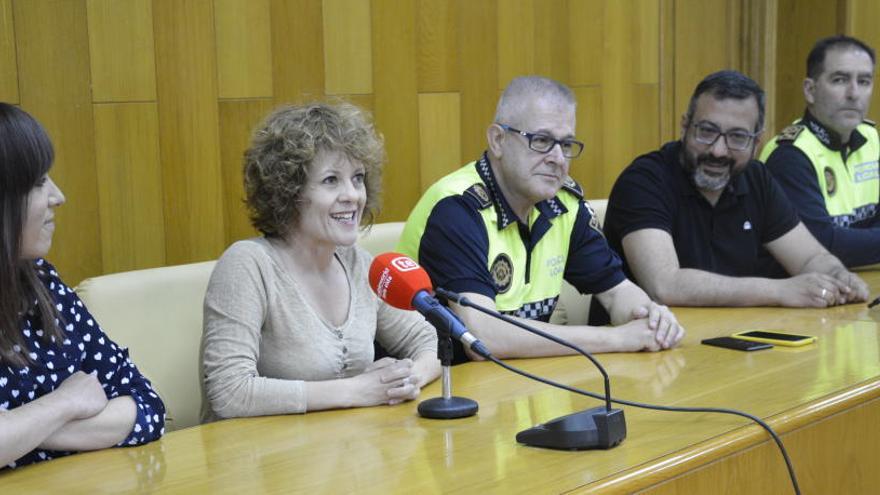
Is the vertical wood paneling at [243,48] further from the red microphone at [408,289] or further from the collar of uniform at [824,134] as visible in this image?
the collar of uniform at [824,134]

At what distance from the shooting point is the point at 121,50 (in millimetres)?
3164

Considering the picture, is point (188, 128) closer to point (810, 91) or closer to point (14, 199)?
point (14, 199)

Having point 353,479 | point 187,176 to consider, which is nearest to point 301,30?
point 187,176

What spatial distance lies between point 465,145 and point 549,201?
1.18 m

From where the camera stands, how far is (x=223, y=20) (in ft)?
11.3

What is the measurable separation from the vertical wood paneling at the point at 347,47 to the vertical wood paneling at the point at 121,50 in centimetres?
70

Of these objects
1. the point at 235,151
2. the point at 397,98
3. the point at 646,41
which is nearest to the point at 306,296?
the point at 235,151

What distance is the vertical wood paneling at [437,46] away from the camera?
411 centimetres

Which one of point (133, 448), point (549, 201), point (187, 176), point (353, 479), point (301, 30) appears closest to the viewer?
point (353, 479)

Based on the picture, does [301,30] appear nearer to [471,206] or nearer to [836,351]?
[471,206]

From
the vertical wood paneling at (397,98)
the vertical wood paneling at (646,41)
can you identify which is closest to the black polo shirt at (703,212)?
the vertical wood paneling at (397,98)

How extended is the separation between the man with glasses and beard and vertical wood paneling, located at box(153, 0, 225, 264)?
1.24 m

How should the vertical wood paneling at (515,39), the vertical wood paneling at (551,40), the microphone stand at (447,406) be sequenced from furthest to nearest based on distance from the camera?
the vertical wood paneling at (551,40)
the vertical wood paneling at (515,39)
the microphone stand at (447,406)

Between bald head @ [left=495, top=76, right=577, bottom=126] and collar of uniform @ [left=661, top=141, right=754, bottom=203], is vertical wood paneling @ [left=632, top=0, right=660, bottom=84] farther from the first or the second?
bald head @ [left=495, top=76, right=577, bottom=126]
